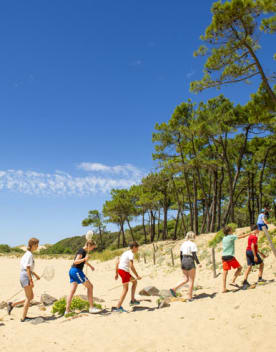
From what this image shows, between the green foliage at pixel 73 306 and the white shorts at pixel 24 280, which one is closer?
the white shorts at pixel 24 280

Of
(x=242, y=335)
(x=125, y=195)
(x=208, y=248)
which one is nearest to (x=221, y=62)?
(x=208, y=248)

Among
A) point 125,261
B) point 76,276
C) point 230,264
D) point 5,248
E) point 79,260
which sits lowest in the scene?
point 5,248

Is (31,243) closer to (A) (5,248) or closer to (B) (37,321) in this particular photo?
(B) (37,321)

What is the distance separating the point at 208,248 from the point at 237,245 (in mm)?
2155

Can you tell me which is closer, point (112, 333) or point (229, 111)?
point (112, 333)

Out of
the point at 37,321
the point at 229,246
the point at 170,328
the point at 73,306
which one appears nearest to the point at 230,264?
the point at 229,246

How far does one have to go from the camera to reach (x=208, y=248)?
16047 mm

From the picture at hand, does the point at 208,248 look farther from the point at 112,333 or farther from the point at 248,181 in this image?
the point at 248,181

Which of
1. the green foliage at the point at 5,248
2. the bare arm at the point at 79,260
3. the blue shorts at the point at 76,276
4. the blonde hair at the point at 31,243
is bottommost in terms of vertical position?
the green foliage at the point at 5,248

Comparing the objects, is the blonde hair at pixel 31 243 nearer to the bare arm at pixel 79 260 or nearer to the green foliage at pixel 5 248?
the bare arm at pixel 79 260

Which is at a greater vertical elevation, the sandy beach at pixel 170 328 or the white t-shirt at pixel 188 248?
the white t-shirt at pixel 188 248

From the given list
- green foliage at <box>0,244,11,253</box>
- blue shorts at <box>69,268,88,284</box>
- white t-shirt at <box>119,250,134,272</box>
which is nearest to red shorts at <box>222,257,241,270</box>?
white t-shirt at <box>119,250,134,272</box>

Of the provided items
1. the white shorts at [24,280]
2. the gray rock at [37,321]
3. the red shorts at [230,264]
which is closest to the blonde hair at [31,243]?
the white shorts at [24,280]

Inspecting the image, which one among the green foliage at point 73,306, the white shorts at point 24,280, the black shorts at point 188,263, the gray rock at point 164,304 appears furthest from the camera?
the green foliage at point 73,306
